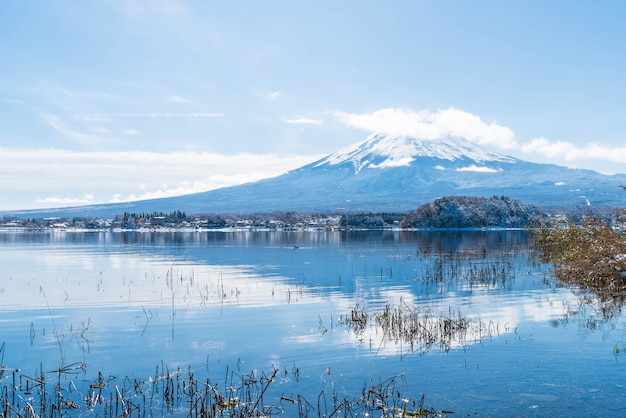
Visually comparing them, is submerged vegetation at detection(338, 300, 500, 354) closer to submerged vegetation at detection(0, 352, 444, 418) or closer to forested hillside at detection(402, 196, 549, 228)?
submerged vegetation at detection(0, 352, 444, 418)

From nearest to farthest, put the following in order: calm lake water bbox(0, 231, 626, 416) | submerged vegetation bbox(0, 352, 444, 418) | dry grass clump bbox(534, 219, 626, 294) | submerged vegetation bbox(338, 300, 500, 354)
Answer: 1. submerged vegetation bbox(0, 352, 444, 418)
2. calm lake water bbox(0, 231, 626, 416)
3. submerged vegetation bbox(338, 300, 500, 354)
4. dry grass clump bbox(534, 219, 626, 294)

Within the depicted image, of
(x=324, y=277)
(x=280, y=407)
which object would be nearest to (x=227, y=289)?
(x=324, y=277)

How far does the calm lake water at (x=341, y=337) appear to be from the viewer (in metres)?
11.7

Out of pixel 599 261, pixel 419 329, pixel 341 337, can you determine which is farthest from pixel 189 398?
pixel 599 261

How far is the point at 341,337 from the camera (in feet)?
54.4

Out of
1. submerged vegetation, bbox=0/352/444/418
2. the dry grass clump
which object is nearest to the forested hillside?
the dry grass clump

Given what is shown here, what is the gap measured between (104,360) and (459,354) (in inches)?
354

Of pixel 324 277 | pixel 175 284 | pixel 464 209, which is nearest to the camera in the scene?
pixel 175 284

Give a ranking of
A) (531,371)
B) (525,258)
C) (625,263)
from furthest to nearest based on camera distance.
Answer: (525,258)
(625,263)
(531,371)

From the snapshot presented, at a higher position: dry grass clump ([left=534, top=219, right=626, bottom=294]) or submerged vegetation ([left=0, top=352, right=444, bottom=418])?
→ dry grass clump ([left=534, top=219, right=626, bottom=294])

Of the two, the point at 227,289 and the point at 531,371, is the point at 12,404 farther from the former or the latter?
the point at 227,289

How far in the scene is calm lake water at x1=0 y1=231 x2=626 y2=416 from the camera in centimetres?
1174

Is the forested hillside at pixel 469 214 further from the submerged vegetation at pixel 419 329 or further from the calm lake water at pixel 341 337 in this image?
the submerged vegetation at pixel 419 329

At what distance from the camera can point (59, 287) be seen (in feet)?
99.5
